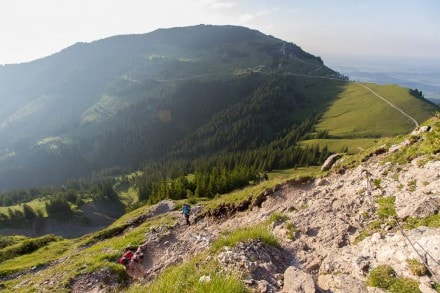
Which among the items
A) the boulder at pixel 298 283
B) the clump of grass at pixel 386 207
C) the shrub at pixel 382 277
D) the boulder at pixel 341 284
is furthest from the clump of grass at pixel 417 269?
the clump of grass at pixel 386 207

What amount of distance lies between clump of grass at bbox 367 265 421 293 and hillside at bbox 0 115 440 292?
0.03 meters

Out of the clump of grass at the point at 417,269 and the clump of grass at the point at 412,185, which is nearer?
the clump of grass at the point at 417,269

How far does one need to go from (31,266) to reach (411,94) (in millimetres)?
218739

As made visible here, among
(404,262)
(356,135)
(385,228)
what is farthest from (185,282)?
(356,135)

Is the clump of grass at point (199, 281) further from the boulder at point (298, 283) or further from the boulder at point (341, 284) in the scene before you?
the boulder at point (341, 284)

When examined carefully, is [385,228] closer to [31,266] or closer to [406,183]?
[406,183]

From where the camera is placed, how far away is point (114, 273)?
22.0 metres

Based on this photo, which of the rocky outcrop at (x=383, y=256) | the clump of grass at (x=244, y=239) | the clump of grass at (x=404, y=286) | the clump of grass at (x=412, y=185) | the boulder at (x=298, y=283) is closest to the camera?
→ the clump of grass at (x=404, y=286)

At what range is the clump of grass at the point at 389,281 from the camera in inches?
377

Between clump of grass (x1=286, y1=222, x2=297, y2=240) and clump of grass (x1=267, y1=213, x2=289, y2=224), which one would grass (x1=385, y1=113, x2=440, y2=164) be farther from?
clump of grass (x1=286, y1=222, x2=297, y2=240)

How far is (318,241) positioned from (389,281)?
587 centimetres

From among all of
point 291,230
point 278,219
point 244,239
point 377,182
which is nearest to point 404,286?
point 244,239

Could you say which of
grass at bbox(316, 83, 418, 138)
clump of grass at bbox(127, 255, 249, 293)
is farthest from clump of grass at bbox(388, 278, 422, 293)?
grass at bbox(316, 83, 418, 138)

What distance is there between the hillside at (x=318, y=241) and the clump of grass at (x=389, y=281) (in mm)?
32
